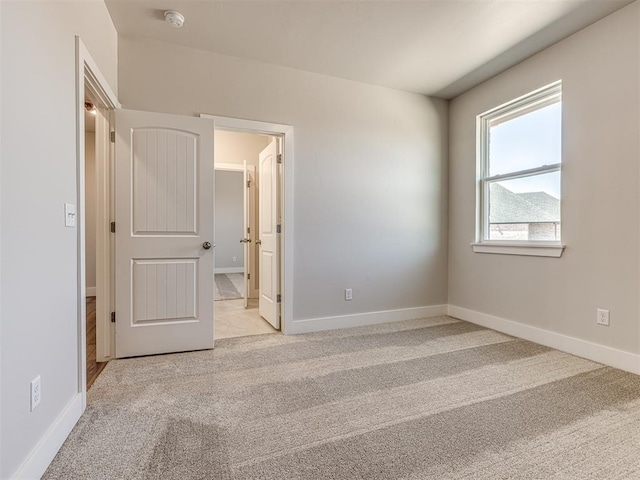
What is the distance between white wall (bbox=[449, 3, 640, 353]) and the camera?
2.34 metres

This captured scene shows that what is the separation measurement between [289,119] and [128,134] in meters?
1.43

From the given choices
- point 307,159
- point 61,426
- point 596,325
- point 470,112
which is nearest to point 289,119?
point 307,159

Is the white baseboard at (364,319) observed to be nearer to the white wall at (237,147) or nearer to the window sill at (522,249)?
the window sill at (522,249)

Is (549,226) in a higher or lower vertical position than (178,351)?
higher

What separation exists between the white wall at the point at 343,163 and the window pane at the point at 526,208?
645 millimetres

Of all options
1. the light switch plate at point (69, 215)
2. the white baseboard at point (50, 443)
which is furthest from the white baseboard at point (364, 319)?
the light switch plate at point (69, 215)

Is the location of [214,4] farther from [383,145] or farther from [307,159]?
[383,145]

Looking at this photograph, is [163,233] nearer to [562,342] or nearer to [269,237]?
[269,237]

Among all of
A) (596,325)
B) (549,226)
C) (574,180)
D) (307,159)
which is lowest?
(596,325)

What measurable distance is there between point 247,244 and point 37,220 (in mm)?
3287

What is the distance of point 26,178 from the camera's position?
4.15ft

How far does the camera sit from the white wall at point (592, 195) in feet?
7.67

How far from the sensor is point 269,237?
11.7 feet

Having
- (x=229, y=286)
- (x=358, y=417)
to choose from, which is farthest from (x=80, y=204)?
(x=229, y=286)
